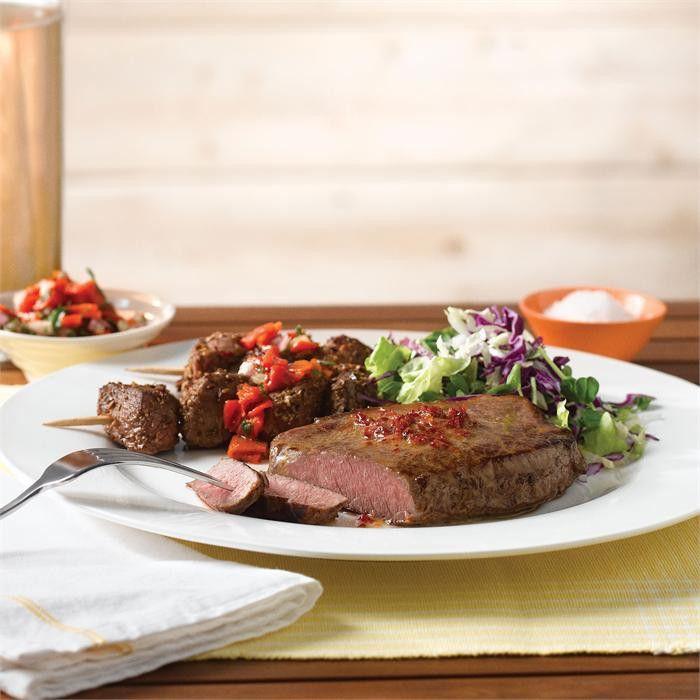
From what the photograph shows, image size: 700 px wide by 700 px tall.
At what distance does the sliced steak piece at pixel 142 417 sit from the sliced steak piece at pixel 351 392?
1.85ft

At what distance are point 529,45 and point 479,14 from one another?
522 mm

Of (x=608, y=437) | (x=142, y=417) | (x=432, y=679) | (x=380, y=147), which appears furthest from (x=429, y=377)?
(x=380, y=147)

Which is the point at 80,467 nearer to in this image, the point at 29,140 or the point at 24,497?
the point at 24,497

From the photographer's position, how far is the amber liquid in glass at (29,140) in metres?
4.58

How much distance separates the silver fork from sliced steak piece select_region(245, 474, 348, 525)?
113mm

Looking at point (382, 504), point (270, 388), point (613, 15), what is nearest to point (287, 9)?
point (613, 15)

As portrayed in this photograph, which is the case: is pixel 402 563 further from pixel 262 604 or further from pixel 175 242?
pixel 175 242

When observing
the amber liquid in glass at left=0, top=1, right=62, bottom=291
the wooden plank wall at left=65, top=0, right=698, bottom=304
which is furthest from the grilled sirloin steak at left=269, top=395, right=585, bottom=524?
the wooden plank wall at left=65, top=0, right=698, bottom=304

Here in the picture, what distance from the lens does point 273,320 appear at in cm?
532

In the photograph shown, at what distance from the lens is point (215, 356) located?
3.93m

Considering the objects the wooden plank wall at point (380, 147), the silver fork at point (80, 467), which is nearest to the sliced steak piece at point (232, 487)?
the silver fork at point (80, 467)

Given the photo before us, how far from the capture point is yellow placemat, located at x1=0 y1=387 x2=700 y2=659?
2.23m

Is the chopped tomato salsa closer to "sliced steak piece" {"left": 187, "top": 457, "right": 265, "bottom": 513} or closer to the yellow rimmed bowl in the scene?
the yellow rimmed bowl

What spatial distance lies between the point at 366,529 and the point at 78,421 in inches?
48.8
